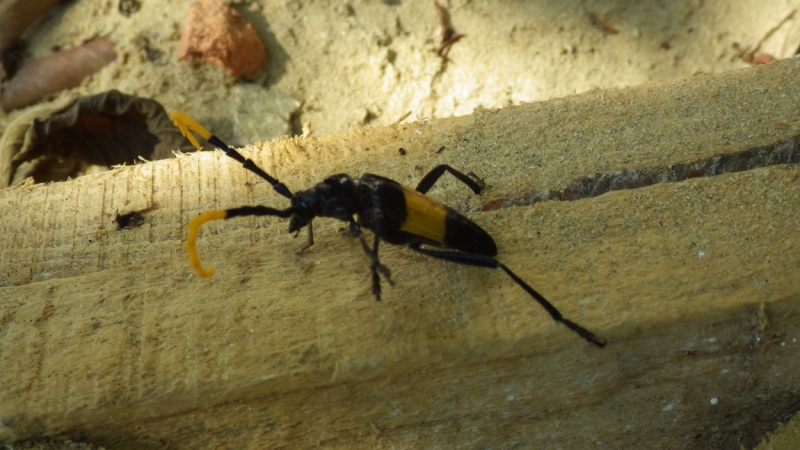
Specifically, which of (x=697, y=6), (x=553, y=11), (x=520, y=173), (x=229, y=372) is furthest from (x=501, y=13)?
(x=229, y=372)

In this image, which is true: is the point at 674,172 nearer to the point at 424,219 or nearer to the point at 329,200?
the point at 424,219

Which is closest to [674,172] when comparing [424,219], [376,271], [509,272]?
[509,272]

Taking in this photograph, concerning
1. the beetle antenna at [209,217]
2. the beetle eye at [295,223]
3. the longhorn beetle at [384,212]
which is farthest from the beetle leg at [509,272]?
the beetle antenna at [209,217]

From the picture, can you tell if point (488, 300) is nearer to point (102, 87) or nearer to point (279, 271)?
point (279, 271)

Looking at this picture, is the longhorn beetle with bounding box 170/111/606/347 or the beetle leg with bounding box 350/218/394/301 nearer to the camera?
the beetle leg with bounding box 350/218/394/301

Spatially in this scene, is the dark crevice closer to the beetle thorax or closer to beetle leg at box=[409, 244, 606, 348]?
beetle leg at box=[409, 244, 606, 348]

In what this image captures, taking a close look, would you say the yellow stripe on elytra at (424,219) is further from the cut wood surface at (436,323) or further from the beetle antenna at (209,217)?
the beetle antenna at (209,217)

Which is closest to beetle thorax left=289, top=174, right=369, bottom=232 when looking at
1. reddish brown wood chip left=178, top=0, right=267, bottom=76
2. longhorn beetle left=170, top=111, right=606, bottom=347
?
longhorn beetle left=170, top=111, right=606, bottom=347
